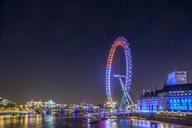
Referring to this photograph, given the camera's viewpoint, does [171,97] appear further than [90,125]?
Yes

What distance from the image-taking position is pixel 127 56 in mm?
67875

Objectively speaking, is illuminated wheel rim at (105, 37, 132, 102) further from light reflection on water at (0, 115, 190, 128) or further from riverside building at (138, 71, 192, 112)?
riverside building at (138, 71, 192, 112)

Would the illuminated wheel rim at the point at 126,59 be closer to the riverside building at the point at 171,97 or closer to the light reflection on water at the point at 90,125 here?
the light reflection on water at the point at 90,125

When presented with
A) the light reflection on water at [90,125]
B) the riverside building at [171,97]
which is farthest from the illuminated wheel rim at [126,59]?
the riverside building at [171,97]

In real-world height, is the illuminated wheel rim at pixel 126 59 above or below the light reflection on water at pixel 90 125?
above

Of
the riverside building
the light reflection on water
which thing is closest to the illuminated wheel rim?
the light reflection on water

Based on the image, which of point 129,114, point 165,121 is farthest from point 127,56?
point 129,114

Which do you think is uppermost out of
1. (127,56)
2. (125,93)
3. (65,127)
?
(127,56)

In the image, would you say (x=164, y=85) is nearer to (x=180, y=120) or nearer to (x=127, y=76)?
(x=127, y=76)

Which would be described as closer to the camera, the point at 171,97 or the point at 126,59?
the point at 126,59

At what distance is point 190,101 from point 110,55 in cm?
3071

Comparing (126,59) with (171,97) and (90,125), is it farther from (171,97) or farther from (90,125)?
(171,97)

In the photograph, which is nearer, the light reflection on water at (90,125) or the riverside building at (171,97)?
the light reflection on water at (90,125)

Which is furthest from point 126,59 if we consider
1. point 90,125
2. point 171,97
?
point 171,97
